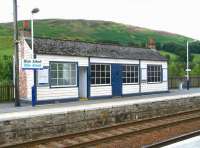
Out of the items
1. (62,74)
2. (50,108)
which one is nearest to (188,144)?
(50,108)

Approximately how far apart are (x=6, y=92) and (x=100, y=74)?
21.2 feet

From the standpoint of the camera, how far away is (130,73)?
27.6m

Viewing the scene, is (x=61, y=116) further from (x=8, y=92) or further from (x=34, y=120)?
(x=8, y=92)

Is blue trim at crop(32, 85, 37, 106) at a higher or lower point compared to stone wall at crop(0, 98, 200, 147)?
higher

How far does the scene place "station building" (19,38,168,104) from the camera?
21812 mm

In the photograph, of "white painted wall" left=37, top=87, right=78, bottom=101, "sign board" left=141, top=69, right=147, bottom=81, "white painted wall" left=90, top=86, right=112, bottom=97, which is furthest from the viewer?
"sign board" left=141, top=69, right=147, bottom=81

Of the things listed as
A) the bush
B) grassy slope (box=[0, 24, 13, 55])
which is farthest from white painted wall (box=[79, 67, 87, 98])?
grassy slope (box=[0, 24, 13, 55])

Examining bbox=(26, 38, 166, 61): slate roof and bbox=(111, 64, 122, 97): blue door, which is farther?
bbox=(111, 64, 122, 97): blue door

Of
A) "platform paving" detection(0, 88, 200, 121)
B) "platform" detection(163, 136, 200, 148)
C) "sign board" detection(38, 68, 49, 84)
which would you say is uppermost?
"sign board" detection(38, 68, 49, 84)

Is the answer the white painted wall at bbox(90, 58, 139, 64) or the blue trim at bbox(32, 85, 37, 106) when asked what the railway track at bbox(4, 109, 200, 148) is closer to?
the blue trim at bbox(32, 85, 37, 106)

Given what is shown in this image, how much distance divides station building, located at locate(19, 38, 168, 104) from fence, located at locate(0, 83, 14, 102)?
973 mm

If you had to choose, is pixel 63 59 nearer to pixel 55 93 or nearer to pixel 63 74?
pixel 63 74

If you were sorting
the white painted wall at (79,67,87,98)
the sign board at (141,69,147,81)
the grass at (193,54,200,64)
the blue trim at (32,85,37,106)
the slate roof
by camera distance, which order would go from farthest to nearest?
1. the grass at (193,54,200,64)
2. the sign board at (141,69,147,81)
3. the white painted wall at (79,67,87,98)
4. the slate roof
5. the blue trim at (32,85,37,106)

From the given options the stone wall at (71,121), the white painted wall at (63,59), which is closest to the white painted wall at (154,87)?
the white painted wall at (63,59)
